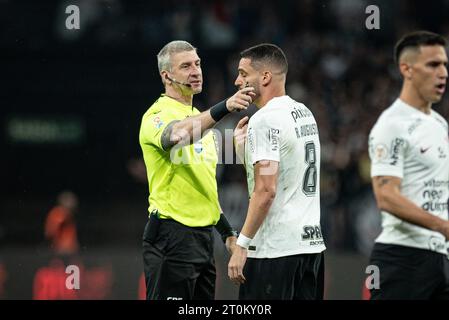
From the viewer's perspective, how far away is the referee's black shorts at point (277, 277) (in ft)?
21.1

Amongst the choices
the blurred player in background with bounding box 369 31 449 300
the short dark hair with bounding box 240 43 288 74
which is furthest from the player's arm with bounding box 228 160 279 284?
the short dark hair with bounding box 240 43 288 74

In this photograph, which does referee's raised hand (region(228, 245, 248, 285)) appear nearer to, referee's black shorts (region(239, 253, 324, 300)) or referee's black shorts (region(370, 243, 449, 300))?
referee's black shorts (region(239, 253, 324, 300))

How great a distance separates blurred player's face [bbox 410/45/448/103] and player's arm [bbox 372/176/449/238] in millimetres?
617

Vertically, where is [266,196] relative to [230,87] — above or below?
below

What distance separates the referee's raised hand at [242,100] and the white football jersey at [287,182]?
11 cm

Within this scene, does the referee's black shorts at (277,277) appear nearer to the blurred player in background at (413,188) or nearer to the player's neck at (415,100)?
the blurred player in background at (413,188)

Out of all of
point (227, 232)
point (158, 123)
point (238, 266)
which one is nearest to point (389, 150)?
point (238, 266)

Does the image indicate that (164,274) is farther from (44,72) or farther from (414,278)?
(44,72)

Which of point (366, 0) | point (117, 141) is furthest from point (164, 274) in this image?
point (366, 0)

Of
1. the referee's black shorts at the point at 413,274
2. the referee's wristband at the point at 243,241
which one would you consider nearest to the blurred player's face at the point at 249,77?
the referee's wristband at the point at 243,241

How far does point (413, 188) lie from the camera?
6246 mm

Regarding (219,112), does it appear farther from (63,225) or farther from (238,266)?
(63,225)

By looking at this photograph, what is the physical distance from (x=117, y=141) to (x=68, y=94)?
989 mm

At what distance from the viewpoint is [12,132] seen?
48.5 feet
